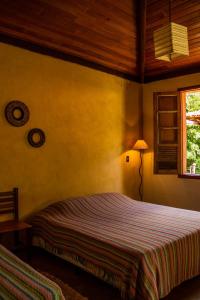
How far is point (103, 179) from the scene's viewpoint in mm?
4242

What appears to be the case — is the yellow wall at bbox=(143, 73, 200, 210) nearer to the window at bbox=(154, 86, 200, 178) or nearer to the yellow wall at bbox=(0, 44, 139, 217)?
the window at bbox=(154, 86, 200, 178)

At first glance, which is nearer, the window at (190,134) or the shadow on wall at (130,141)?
the window at (190,134)

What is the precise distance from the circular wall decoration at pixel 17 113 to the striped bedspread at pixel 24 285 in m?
1.87

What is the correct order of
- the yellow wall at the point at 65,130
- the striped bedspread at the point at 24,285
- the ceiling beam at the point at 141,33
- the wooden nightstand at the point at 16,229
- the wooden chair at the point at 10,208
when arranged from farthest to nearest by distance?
1. the ceiling beam at the point at 141,33
2. the yellow wall at the point at 65,130
3. the wooden chair at the point at 10,208
4. the wooden nightstand at the point at 16,229
5. the striped bedspread at the point at 24,285

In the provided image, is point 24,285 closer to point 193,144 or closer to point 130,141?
point 130,141

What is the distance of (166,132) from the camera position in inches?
180

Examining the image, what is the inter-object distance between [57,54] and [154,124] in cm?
202

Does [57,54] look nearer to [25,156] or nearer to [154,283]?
[25,156]

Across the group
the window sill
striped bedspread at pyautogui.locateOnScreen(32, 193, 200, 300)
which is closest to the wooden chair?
striped bedspread at pyautogui.locateOnScreen(32, 193, 200, 300)

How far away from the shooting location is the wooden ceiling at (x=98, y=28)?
3123 mm

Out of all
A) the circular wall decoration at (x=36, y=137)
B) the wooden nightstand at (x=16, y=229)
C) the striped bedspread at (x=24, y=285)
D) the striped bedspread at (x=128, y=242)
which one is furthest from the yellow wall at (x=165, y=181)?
the striped bedspread at (x=24, y=285)

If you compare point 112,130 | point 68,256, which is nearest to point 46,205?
point 68,256

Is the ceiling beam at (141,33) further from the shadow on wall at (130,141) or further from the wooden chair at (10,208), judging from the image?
the wooden chair at (10,208)

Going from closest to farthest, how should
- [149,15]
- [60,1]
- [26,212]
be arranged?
[60,1], [26,212], [149,15]
